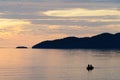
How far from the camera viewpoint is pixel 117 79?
114 m

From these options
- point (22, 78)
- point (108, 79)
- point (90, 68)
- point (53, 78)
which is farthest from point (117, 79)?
point (90, 68)

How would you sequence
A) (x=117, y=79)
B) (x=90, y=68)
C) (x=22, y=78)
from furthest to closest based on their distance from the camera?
(x=90, y=68) → (x=22, y=78) → (x=117, y=79)

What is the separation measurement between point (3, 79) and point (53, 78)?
48.4 feet

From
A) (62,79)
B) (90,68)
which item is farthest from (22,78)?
(90,68)

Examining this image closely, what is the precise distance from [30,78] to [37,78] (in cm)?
208

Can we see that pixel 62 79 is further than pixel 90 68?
No

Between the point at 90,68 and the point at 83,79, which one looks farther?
the point at 90,68

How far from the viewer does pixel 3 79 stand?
11812 cm

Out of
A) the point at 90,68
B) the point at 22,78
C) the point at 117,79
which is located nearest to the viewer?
the point at 117,79

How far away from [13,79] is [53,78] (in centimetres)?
1191

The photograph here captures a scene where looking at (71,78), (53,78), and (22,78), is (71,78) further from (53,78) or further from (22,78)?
(22,78)

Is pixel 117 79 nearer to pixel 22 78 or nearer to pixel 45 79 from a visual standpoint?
pixel 45 79

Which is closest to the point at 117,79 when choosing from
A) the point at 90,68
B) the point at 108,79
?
the point at 108,79

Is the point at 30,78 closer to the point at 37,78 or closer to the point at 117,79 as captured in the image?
the point at 37,78
